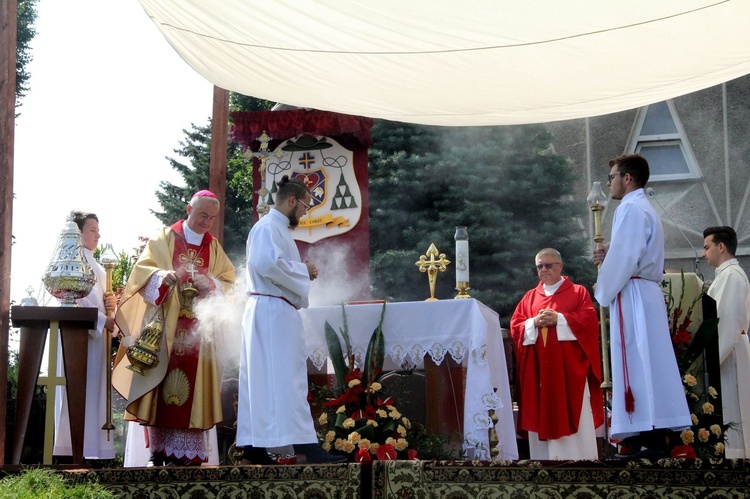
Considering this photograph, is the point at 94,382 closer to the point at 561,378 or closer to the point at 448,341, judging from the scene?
the point at 448,341

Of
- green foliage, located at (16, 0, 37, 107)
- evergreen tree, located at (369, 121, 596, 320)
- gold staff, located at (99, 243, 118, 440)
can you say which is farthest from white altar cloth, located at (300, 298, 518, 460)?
green foliage, located at (16, 0, 37, 107)

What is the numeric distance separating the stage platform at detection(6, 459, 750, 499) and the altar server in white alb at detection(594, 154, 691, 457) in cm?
65

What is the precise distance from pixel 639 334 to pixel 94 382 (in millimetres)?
3996

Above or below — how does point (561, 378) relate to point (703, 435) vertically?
above

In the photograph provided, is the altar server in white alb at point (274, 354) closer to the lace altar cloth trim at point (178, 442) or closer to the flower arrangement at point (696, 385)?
the lace altar cloth trim at point (178, 442)

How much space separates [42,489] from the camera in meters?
4.49

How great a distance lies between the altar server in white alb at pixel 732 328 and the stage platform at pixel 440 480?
273 centimetres

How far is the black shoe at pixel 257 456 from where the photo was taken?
6344mm

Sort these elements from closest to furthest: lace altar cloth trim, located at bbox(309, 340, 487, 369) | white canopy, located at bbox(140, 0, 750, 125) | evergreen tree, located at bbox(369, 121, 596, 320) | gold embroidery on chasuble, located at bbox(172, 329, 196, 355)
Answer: white canopy, located at bbox(140, 0, 750, 125), lace altar cloth trim, located at bbox(309, 340, 487, 369), gold embroidery on chasuble, located at bbox(172, 329, 196, 355), evergreen tree, located at bbox(369, 121, 596, 320)

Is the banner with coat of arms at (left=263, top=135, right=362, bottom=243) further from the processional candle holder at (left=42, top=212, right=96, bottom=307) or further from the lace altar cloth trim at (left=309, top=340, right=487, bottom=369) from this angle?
the processional candle holder at (left=42, top=212, right=96, bottom=307)

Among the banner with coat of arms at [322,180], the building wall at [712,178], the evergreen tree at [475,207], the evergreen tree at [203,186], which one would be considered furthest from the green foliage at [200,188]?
the banner with coat of arms at [322,180]

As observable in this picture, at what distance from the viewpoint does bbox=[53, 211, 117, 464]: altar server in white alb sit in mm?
7254

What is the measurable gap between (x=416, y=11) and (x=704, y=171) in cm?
1138

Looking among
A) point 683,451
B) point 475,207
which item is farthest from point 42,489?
point 475,207
